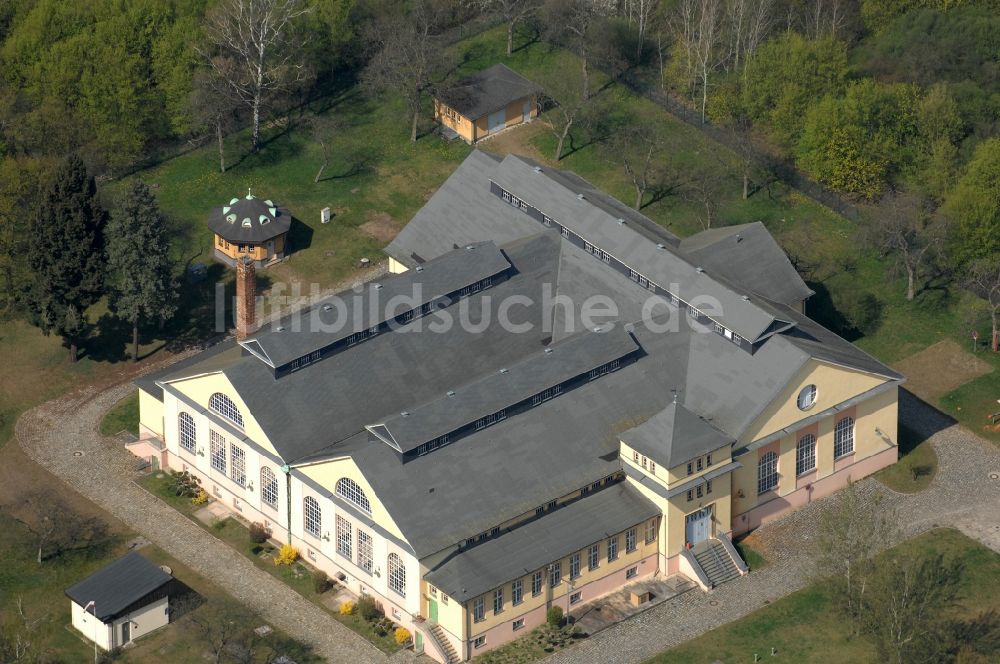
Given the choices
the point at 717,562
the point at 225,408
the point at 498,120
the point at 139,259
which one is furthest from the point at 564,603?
the point at 498,120

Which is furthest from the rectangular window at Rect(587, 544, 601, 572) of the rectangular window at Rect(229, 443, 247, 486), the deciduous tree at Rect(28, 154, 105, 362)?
the deciduous tree at Rect(28, 154, 105, 362)

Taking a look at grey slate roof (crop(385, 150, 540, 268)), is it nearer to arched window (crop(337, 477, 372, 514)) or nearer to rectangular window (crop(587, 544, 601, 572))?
arched window (crop(337, 477, 372, 514))

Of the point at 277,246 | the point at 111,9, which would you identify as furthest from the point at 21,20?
the point at 277,246

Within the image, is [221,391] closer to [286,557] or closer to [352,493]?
[286,557]

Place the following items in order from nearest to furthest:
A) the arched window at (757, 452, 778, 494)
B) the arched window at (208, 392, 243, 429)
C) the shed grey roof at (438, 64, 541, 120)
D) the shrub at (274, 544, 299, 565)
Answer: the shrub at (274, 544, 299, 565) < the arched window at (208, 392, 243, 429) < the arched window at (757, 452, 778, 494) < the shed grey roof at (438, 64, 541, 120)

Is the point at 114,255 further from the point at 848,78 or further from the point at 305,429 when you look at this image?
the point at 848,78

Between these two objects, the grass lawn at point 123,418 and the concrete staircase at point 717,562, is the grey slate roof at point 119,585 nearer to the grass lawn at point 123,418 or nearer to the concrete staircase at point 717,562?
the grass lawn at point 123,418

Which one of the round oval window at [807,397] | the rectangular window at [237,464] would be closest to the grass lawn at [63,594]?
the rectangular window at [237,464]
